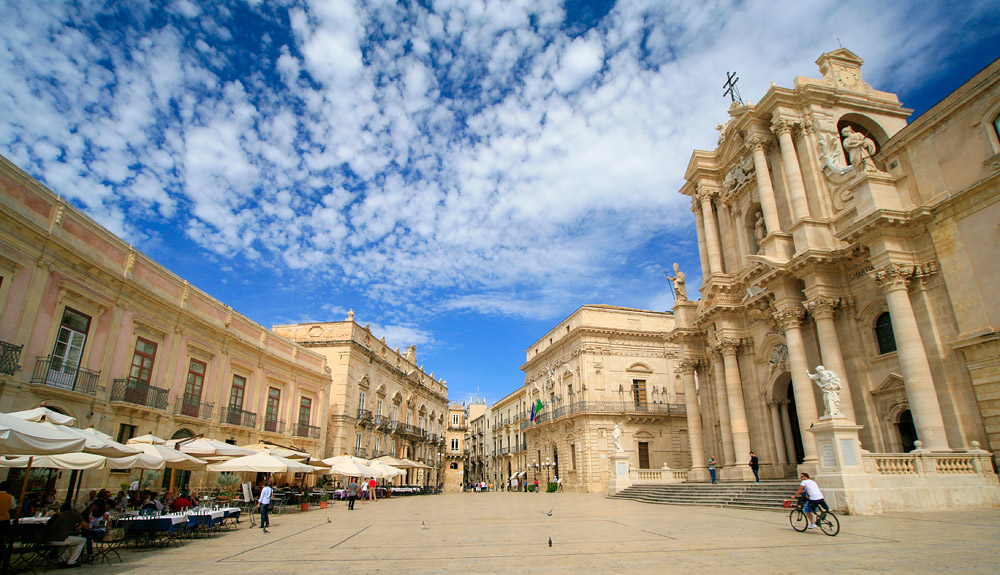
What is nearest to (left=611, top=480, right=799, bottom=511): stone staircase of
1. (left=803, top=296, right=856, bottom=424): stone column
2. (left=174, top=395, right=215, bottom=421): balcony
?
(left=803, top=296, right=856, bottom=424): stone column

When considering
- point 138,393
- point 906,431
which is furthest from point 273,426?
point 906,431

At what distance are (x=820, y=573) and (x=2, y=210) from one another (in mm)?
Answer: 16954

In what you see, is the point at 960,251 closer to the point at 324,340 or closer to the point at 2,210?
the point at 2,210

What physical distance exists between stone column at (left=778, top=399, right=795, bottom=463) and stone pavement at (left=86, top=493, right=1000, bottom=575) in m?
7.88

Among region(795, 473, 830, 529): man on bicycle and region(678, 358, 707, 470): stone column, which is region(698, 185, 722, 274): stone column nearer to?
region(678, 358, 707, 470): stone column

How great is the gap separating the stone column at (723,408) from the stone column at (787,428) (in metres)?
1.91

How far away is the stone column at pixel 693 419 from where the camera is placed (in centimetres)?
2253

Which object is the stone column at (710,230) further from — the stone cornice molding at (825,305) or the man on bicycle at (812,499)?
the man on bicycle at (812,499)

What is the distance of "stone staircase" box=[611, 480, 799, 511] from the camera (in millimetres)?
14344

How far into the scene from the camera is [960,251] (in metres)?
13.6

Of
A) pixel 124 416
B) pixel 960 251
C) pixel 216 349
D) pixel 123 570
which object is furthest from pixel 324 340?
pixel 960 251

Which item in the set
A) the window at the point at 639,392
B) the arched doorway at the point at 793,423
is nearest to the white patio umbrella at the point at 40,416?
Answer: the arched doorway at the point at 793,423

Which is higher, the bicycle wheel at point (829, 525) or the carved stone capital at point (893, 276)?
the carved stone capital at point (893, 276)

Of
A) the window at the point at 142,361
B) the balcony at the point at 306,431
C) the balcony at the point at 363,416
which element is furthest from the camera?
the balcony at the point at 363,416
